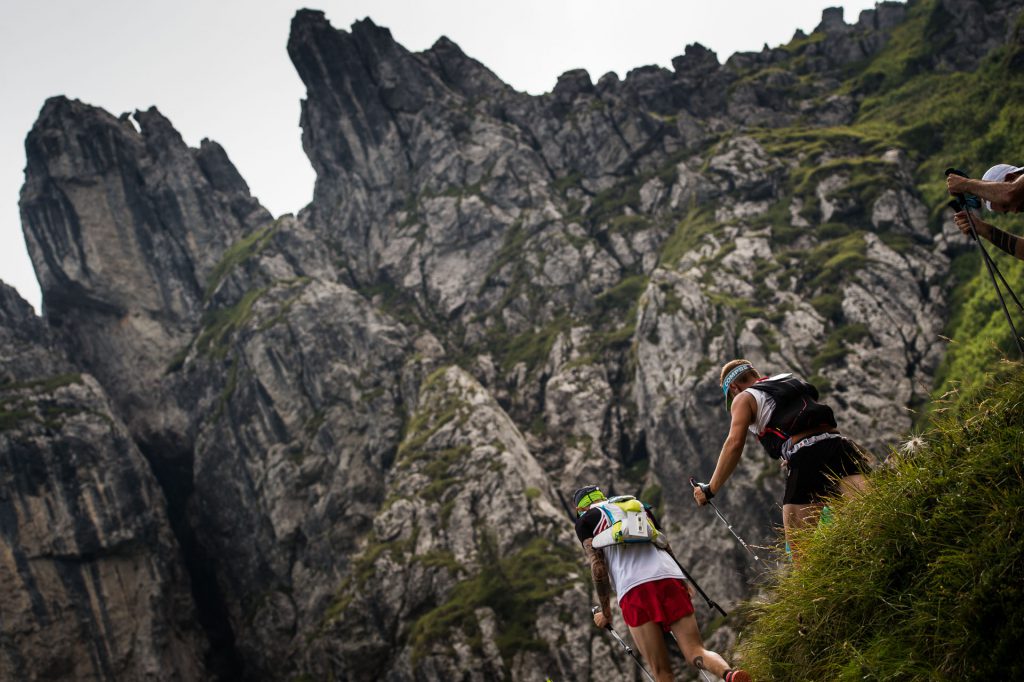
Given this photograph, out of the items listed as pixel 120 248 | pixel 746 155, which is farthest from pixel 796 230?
pixel 120 248

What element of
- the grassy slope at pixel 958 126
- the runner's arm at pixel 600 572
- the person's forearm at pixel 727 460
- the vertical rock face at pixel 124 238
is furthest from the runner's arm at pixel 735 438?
the vertical rock face at pixel 124 238

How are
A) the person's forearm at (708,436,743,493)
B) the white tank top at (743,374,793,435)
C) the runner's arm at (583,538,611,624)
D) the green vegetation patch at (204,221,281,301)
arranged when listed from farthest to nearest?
the green vegetation patch at (204,221,281,301), the runner's arm at (583,538,611,624), the white tank top at (743,374,793,435), the person's forearm at (708,436,743,493)

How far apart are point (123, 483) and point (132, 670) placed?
2144 centimetres

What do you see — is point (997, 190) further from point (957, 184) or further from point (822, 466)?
point (822, 466)

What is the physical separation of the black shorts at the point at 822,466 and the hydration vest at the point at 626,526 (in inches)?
75.3

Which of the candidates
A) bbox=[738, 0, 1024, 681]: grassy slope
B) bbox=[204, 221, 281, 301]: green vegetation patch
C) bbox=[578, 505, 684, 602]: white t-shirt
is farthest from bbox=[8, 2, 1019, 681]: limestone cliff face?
bbox=[738, 0, 1024, 681]: grassy slope

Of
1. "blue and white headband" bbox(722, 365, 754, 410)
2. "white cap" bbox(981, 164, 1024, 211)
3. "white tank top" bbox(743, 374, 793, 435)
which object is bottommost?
"white tank top" bbox(743, 374, 793, 435)

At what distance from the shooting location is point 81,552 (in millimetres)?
73625

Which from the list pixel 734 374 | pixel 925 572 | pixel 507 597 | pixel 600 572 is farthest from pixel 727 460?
pixel 507 597

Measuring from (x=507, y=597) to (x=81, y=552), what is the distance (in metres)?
50.7

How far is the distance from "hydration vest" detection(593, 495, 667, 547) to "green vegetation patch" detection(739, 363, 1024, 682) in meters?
1.70

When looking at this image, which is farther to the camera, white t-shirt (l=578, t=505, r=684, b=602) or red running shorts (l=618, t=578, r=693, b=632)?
white t-shirt (l=578, t=505, r=684, b=602)

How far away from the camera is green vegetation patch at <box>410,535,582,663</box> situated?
52.3 m

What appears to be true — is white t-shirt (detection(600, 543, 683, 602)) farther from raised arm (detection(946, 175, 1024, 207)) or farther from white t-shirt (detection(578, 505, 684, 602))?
raised arm (detection(946, 175, 1024, 207))
